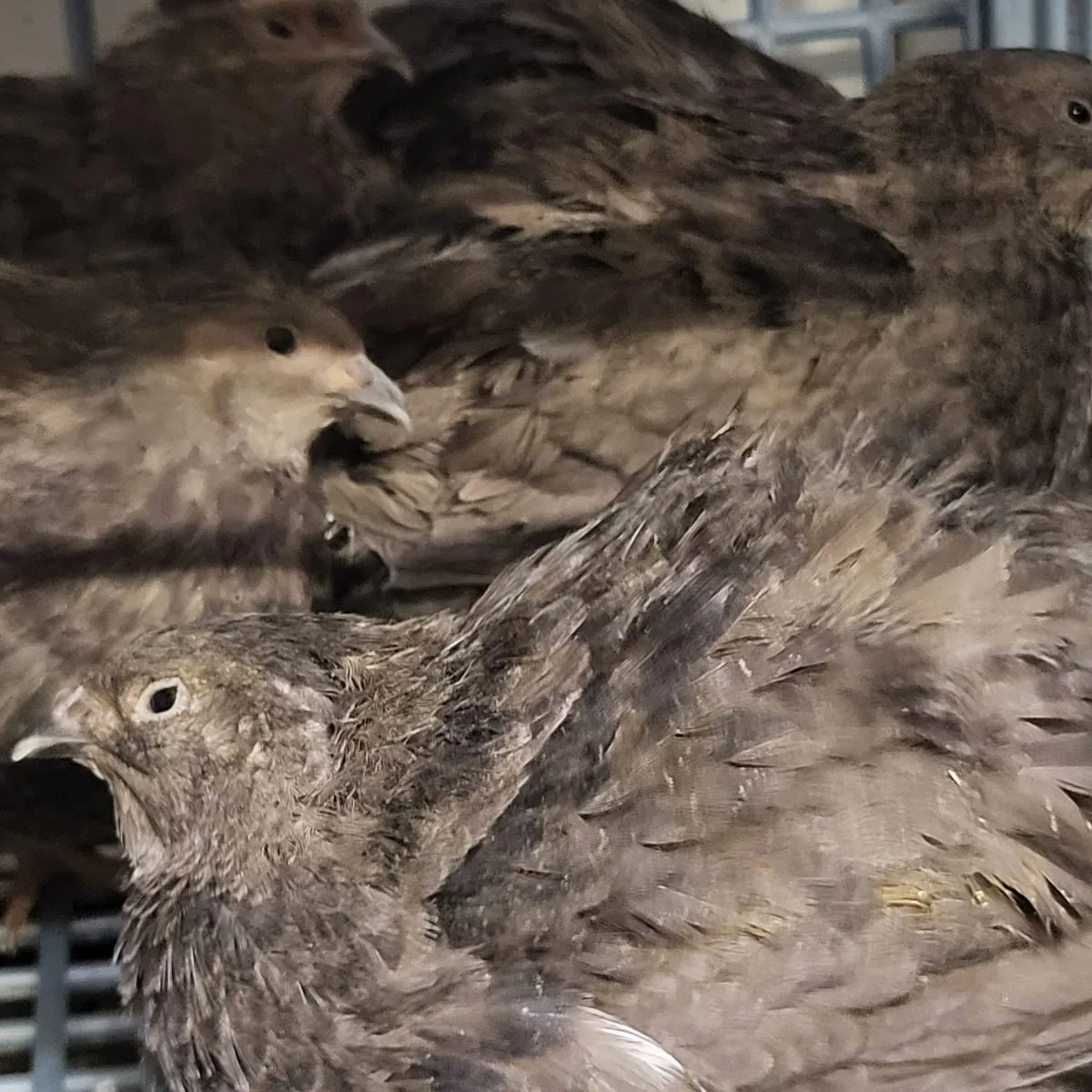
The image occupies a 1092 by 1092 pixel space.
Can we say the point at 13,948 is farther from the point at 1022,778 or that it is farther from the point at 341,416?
the point at 1022,778

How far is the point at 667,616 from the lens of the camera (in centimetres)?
95

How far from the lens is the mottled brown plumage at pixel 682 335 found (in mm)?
1340

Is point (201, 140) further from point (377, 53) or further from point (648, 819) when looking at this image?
point (648, 819)

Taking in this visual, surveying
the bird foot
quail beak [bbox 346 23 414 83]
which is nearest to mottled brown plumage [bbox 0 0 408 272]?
quail beak [bbox 346 23 414 83]

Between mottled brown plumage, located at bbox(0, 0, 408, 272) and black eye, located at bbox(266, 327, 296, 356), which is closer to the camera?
black eye, located at bbox(266, 327, 296, 356)

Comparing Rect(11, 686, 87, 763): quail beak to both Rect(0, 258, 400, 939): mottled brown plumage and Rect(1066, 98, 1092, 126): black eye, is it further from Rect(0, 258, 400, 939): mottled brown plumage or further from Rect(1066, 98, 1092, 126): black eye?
Rect(1066, 98, 1092, 126): black eye

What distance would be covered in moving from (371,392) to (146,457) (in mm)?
203

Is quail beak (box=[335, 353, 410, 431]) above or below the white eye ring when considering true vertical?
above

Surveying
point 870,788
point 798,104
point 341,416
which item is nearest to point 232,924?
point 870,788

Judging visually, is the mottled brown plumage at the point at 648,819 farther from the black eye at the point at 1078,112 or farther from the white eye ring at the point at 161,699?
the black eye at the point at 1078,112

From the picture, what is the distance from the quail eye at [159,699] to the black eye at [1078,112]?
3.53 feet

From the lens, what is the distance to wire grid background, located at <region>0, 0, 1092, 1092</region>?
1153mm

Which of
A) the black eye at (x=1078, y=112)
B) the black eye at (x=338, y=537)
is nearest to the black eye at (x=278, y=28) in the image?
the black eye at (x=338, y=537)

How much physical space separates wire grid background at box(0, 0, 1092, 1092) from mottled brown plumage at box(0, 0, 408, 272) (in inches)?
3.6
